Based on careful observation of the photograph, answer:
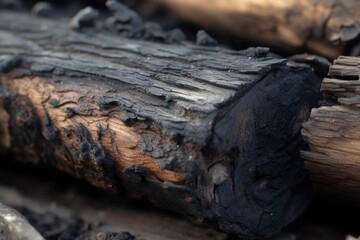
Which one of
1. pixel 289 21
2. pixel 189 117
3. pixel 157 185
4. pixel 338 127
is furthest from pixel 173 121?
pixel 289 21

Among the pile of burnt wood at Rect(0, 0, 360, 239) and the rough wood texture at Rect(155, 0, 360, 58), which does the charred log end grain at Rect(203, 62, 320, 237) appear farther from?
the rough wood texture at Rect(155, 0, 360, 58)

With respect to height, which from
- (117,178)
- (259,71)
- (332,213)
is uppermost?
(259,71)

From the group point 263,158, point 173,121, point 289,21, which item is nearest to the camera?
point 173,121


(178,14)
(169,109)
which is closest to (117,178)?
(169,109)

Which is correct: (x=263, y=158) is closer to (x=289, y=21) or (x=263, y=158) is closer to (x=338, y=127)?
(x=338, y=127)

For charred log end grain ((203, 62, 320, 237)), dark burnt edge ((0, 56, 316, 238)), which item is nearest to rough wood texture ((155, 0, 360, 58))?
charred log end grain ((203, 62, 320, 237))

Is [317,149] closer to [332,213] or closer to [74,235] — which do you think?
[332,213]
